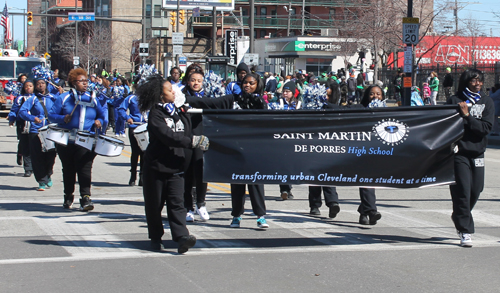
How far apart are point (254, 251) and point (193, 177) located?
190 cm

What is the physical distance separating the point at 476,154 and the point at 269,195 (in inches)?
186

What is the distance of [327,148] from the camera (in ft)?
23.6

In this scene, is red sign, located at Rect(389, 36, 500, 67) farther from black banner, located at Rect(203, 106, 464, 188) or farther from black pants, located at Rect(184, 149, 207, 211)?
black banner, located at Rect(203, 106, 464, 188)

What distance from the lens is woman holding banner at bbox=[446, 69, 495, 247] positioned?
23.4 ft

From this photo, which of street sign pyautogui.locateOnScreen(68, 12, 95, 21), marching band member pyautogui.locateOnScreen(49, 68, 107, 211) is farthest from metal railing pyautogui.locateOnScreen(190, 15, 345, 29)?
marching band member pyautogui.locateOnScreen(49, 68, 107, 211)

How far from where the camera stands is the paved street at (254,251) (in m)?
5.84

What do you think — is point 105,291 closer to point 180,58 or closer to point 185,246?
point 185,246

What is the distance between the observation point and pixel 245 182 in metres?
7.21

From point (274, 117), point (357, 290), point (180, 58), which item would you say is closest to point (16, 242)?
point (274, 117)

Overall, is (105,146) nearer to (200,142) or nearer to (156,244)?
(156,244)

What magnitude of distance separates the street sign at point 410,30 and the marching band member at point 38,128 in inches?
431

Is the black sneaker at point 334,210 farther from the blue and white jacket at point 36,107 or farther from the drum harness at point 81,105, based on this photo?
the blue and white jacket at point 36,107

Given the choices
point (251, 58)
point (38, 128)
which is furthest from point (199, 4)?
point (38, 128)

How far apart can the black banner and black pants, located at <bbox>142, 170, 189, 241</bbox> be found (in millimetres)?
468
